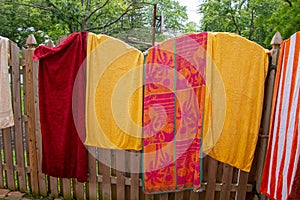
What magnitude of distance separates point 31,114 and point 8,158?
2.00 feet

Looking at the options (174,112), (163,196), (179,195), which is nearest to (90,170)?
(163,196)

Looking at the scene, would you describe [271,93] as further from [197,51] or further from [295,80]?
[197,51]

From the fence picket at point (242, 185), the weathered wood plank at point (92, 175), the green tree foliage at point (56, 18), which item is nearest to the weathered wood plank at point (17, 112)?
the weathered wood plank at point (92, 175)

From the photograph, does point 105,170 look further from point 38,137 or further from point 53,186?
point 38,137

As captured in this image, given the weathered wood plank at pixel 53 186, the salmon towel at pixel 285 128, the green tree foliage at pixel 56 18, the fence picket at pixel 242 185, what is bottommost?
the weathered wood plank at pixel 53 186

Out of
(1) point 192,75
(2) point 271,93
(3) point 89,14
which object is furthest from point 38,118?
(3) point 89,14

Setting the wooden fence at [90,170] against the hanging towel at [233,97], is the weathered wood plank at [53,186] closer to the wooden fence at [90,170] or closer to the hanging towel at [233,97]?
the wooden fence at [90,170]

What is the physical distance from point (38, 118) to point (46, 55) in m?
0.67

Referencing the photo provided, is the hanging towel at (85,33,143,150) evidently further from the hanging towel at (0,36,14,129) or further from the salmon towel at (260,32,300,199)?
the salmon towel at (260,32,300,199)

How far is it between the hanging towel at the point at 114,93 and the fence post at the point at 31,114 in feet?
2.18

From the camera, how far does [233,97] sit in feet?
6.79

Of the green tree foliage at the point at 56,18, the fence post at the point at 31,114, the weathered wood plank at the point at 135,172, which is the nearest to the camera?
the weathered wood plank at the point at 135,172

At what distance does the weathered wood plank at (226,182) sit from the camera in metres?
2.23

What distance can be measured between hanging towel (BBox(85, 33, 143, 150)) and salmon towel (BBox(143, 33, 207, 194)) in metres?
0.10
